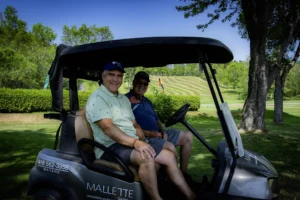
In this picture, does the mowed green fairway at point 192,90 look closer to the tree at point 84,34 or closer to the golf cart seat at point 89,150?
the tree at point 84,34

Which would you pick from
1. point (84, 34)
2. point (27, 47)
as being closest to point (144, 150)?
point (27, 47)

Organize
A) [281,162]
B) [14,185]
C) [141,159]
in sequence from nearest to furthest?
[141,159], [14,185], [281,162]

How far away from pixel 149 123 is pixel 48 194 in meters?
1.39

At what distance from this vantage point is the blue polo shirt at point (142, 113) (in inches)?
127

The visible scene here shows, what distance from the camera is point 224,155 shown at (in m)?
2.23

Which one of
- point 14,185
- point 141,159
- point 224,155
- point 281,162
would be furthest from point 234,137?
point 281,162

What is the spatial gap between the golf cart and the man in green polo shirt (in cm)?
10

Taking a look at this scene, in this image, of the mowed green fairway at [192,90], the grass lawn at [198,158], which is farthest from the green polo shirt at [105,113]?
the mowed green fairway at [192,90]

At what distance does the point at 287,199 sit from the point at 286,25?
1013cm

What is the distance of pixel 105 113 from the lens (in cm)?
228

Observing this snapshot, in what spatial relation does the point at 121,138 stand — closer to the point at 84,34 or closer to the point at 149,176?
the point at 149,176

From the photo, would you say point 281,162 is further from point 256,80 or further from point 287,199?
point 256,80

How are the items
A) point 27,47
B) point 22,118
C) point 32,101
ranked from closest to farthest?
point 22,118 → point 32,101 → point 27,47

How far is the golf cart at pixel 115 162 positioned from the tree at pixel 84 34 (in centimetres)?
3900
